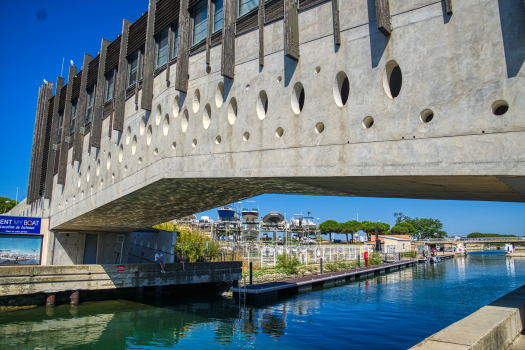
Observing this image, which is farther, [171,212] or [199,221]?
[199,221]

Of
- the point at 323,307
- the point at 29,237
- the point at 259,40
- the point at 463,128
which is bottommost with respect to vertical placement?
the point at 323,307

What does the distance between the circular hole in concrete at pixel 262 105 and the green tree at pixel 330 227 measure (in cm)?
11026

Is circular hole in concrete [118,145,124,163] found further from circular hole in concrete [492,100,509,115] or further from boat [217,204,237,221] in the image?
boat [217,204,237,221]

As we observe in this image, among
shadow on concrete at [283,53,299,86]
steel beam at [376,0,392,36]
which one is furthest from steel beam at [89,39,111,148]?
steel beam at [376,0,392,36]

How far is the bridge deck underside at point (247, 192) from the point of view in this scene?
9.54 metres

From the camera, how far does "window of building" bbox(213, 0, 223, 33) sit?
14577 mm

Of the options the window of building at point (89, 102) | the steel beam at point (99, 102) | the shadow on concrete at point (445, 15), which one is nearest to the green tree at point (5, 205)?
the window of building at point (89, 102)

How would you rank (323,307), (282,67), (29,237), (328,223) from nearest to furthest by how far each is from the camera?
(282,67) < (323,307) < (29,237) < (328,223)

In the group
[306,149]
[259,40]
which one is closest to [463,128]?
[306,149]

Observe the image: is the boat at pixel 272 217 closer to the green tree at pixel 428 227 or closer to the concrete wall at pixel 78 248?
the concrete wall at pixel 78 248

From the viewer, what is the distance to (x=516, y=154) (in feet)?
23.1

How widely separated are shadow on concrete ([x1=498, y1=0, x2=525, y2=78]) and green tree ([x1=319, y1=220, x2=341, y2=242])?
114m

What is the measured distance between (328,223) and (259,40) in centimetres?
11239

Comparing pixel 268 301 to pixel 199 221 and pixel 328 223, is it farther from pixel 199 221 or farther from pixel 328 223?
pixel 328 223
